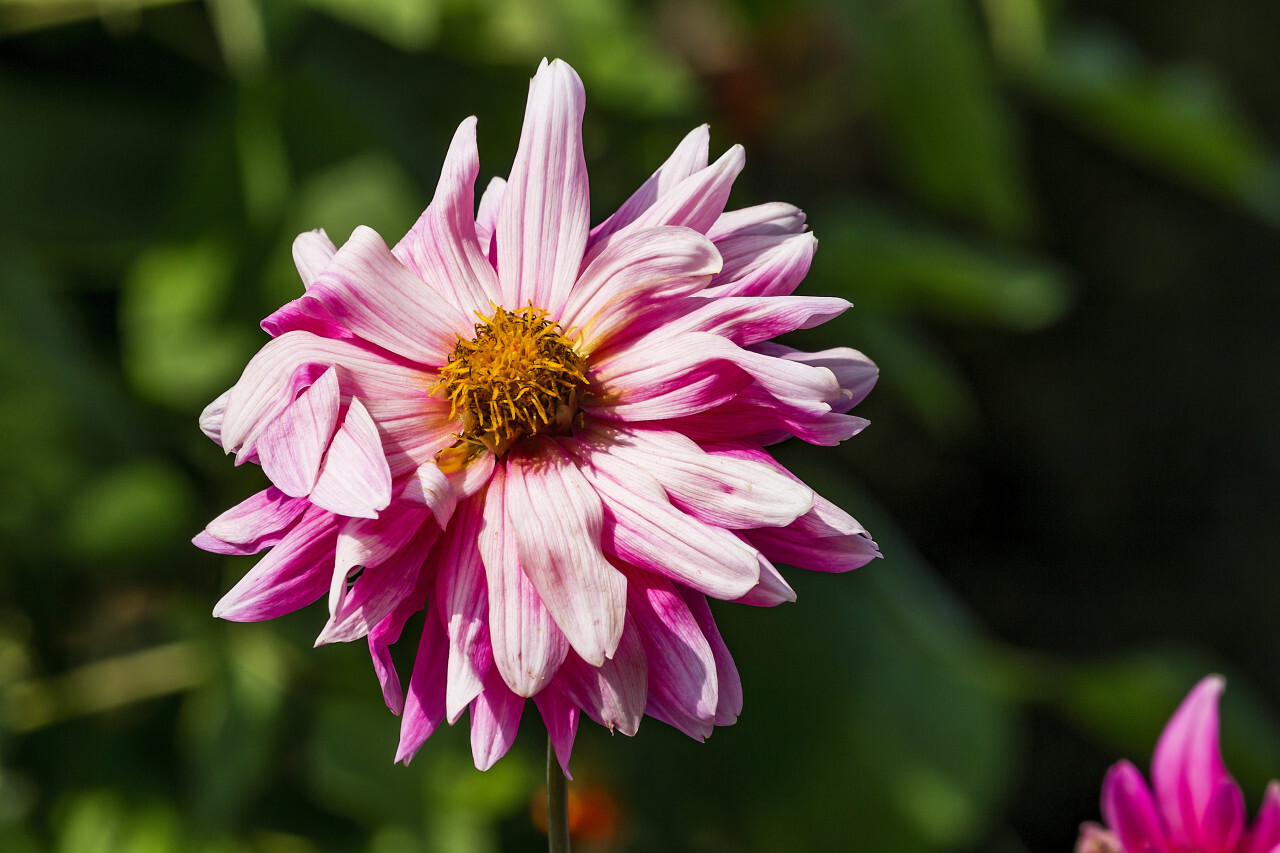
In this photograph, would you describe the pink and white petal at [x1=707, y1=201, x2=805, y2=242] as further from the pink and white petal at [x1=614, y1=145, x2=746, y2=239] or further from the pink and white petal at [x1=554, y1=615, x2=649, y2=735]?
the pink and white petal at [x1=554, y1=615, x2=649, y2=735]

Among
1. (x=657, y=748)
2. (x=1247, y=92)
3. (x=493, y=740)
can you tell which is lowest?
(x=657, y=748)

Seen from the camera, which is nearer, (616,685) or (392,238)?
(616,685)

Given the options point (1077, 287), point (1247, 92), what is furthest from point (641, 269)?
point (1247, 92)

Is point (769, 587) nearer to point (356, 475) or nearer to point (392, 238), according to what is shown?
point (356, 475)

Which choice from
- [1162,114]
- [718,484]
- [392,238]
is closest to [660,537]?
[718,484]

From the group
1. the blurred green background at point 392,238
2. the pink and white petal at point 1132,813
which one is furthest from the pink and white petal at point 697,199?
the blurred green background at point 392,238

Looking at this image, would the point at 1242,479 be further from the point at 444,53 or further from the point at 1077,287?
the point at 444,53
